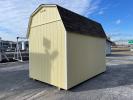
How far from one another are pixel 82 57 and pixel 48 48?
57.6 inches

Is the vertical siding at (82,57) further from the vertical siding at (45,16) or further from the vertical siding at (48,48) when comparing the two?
the vertical siding at (45,16)

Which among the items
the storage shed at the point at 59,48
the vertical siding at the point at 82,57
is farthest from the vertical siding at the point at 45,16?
the vertical siding at the point at 82,57

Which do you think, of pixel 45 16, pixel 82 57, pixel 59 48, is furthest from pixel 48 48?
pixel 82 57

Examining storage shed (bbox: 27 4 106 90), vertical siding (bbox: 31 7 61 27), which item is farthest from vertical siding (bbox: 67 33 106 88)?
vertical siding (bbox: 31 7 61 27)

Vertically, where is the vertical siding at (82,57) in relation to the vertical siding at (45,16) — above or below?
below

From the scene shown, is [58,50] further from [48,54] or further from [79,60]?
[79,60]

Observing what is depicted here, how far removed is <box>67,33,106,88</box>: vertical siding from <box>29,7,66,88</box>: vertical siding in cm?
30

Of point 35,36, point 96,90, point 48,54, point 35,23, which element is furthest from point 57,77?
point 35,23

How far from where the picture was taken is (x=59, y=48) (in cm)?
501

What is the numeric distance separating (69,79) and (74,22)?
2.26 meters

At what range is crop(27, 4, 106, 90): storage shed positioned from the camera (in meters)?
4.89

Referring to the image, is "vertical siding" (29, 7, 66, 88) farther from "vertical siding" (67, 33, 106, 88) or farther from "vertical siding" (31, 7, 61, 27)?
"vertical siding" (67, 33, 106, 88)

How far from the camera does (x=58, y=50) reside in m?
5.05

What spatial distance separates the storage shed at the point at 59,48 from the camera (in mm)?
4895
